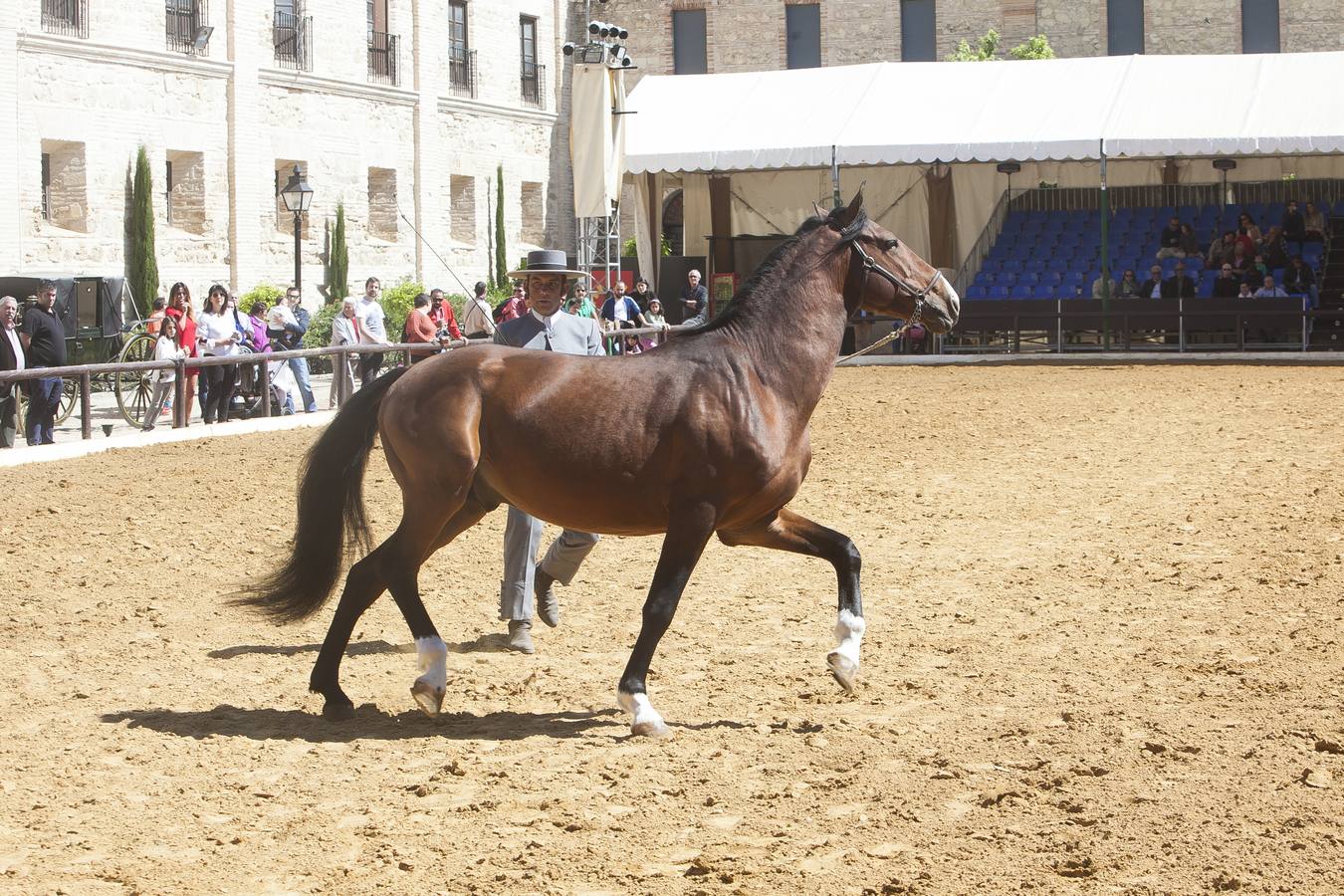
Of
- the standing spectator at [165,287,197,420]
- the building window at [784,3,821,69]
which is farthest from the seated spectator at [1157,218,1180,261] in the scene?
the building window at [784,3,821,69]

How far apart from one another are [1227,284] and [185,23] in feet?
69.2

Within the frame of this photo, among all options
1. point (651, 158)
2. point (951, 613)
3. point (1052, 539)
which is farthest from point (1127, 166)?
point (951, 613)

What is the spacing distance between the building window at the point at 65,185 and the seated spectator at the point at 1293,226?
2216 cm

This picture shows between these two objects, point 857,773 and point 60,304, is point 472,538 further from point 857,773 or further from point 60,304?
point 60,304

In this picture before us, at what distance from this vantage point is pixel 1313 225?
30031mm

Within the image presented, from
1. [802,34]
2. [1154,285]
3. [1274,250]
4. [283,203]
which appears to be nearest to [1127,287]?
[1154,285]

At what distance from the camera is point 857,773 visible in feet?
19.3

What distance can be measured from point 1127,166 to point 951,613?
26.5 metres

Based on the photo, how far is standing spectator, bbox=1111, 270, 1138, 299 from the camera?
94.4 feet

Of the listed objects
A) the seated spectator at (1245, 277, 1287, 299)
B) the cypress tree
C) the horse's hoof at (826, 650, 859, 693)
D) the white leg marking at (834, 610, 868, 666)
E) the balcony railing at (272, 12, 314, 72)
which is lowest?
the horse's hoof at (826, 650, 859, 693)

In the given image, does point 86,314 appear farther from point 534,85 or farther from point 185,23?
point 534,85

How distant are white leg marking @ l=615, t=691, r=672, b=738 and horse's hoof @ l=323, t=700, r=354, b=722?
3.90ft

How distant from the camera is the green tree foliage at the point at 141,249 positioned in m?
32.1

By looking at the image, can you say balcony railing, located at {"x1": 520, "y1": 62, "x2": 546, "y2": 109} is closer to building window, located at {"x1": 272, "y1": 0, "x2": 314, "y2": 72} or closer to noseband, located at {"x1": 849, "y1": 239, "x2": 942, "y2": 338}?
building window, located at {"x1": 272, "y1": 0, "x2": 314, "y2": 72}
